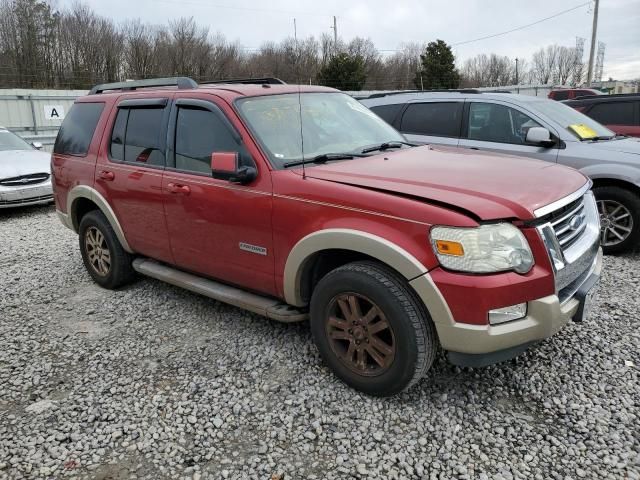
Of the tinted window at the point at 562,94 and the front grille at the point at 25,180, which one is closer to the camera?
the front grille at the point at 25,180

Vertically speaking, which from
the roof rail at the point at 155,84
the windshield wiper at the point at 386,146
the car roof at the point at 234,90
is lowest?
the windshield wiper at the point at 386,146

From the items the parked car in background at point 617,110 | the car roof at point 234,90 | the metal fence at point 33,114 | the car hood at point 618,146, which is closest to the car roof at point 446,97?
the car hood at point 618,146

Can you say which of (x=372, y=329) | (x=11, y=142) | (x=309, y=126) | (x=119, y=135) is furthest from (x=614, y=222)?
(x=11, y=142)

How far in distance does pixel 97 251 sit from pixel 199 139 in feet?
6.38

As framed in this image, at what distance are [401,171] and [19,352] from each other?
10.2 feet

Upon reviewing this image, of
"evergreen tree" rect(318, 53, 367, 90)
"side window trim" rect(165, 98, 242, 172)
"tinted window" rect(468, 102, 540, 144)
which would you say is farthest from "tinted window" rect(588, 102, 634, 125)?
"evergreen tree" rect(318, 53, 367, 90)

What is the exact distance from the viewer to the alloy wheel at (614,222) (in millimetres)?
5648

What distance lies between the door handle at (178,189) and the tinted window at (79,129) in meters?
1.47

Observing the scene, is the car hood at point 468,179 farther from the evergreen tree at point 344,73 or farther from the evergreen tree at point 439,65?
the evergreen tree at point 439,65

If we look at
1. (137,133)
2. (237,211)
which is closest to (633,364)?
(237,211)

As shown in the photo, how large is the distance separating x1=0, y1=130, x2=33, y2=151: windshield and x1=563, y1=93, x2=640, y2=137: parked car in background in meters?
10.4

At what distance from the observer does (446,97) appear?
663cm

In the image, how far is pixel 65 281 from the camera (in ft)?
17.4

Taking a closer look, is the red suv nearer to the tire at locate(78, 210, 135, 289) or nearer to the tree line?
the tire at locate(78, 210, 135, 289)
